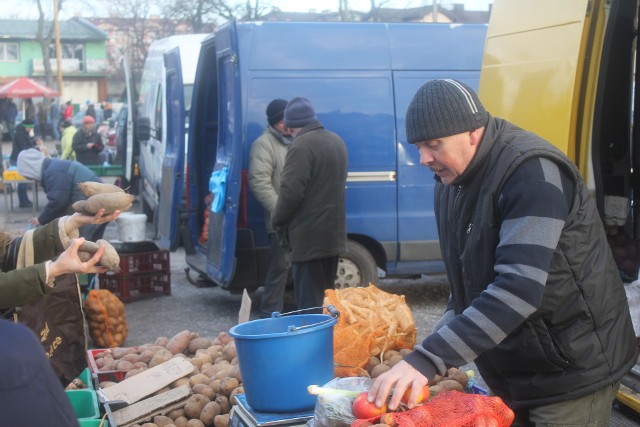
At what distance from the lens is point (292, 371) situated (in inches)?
133

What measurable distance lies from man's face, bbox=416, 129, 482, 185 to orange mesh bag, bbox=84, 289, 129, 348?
5.26 metres

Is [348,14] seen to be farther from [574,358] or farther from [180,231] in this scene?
[574,358]

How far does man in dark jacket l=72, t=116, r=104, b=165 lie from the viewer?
18.4 meters

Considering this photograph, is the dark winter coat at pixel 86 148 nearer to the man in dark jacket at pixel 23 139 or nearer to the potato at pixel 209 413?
the man in dark jacket at pixel 23 139

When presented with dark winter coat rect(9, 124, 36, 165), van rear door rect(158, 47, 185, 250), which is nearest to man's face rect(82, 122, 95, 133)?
dark winter coat rect(9, 124, 36, 165)

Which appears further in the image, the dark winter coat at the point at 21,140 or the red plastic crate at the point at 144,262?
the dark winter coat at the point at 21,140

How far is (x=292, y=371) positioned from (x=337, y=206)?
11.8ft

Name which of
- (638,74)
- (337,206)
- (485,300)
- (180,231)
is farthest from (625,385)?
(180,231)

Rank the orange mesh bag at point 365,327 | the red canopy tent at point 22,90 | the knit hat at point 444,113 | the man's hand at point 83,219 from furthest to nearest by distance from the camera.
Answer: the red canopy tent at point 22,90 → the orange mesh bag at point 365,327 → the man's hand at point 83,219 → the knit hat at point 444,113

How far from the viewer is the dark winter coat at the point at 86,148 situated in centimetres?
1840

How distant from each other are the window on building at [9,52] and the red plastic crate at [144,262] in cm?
6663

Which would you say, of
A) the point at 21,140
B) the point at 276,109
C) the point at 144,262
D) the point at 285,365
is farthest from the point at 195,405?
the point at 21,140

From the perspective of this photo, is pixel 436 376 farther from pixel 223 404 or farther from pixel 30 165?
pixel 30 165

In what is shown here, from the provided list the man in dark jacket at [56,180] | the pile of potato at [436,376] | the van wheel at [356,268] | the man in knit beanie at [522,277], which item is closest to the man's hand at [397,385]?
the man in knit beanie at [522,277]
